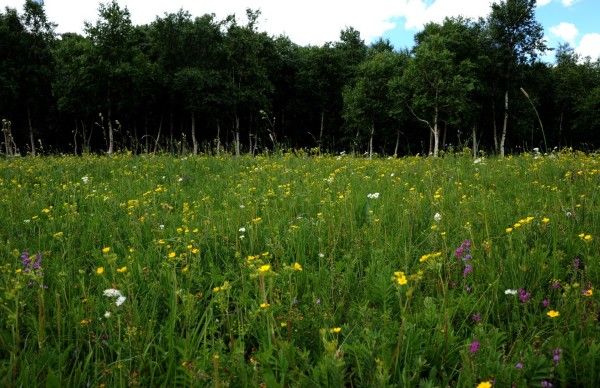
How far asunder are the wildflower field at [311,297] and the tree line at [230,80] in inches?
1065

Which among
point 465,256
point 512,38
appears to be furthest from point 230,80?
point 465,256

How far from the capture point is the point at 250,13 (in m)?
39.8

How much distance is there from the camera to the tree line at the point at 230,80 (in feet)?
113

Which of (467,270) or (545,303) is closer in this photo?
(545,303)

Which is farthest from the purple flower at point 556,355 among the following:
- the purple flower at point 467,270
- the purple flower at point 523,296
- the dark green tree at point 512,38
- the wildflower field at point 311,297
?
the dark green tree at point 512,38

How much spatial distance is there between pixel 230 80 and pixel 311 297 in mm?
39862

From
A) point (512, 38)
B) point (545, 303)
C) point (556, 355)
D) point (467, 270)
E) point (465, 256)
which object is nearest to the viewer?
point (556, 355)

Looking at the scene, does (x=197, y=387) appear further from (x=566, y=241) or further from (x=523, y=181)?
(x=523, y=181)

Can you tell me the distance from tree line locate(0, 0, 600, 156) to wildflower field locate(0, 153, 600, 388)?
88.7 ft

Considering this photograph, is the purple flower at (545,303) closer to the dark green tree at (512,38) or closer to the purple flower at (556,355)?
the purple flower at (556,355)

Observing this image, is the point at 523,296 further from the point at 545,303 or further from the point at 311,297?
the point at 311,297

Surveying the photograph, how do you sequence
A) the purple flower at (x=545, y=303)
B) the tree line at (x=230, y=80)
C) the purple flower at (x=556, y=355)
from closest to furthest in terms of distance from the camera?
1. the purple flower at (x=556, y=355)
2. the purple flower at (x=545, y=303)
3. the tree line at (x=230, y=80)

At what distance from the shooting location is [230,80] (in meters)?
40.1

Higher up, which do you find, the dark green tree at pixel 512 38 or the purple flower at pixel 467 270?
the dark green tree at pixel 512 38
